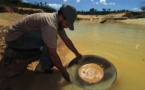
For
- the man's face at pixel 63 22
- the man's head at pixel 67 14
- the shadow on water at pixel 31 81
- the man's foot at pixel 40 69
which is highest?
the man's head at pixel 67 14

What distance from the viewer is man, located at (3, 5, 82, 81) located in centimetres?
162

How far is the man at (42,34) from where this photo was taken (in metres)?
1.62

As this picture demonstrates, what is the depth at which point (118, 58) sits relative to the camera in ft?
10.0

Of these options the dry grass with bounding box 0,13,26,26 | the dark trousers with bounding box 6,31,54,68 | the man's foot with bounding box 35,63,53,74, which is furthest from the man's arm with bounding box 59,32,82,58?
the dry grass with bounding box 0,13,26,26

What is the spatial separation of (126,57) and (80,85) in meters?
1.60

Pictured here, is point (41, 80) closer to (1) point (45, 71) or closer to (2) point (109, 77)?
(1) point (45, 71)

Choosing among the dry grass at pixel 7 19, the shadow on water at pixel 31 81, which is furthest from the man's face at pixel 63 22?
the dry grass at pixel 7 19

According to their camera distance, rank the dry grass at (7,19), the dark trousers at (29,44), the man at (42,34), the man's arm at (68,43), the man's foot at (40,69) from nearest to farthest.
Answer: the man at (42,34)
the dark trousers at (29,44)
the man's foot at (40,69)
the man's arm at (68,43)
the dry grass at (7,19)

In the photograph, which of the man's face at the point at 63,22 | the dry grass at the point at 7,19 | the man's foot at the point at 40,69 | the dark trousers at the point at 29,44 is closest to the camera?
the man's face at the point at 63,22

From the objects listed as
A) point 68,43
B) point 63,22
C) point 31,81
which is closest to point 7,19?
point 68,43

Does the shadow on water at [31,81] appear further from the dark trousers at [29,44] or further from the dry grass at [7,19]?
the dry grass at [7,19]

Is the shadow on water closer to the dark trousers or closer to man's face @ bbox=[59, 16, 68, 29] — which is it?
the dark trousers

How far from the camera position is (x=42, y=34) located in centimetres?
161

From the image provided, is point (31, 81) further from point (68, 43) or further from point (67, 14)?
point (67, 14)
